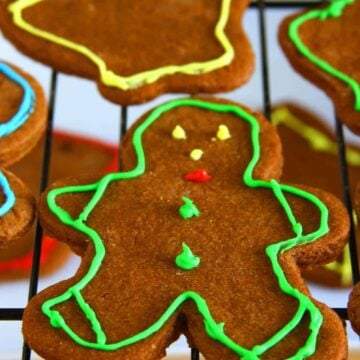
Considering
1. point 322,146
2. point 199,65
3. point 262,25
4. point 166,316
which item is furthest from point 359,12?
point 166,316

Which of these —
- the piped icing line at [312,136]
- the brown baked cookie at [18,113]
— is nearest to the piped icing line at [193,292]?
the brown baked cookie at [18,113]

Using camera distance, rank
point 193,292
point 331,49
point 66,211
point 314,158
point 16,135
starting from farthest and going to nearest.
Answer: point 314,158 → point 331,49 → point 16,135 → point 66,211 → point 193,292

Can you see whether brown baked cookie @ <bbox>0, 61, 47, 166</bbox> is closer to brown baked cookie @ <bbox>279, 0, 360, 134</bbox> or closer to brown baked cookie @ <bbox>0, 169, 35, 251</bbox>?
brown baked cookie @ <bbox>0, 169, 35, 251</bbox>

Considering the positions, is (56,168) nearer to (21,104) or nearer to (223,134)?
(21,104)

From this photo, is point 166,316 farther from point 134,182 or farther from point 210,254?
point 134,182

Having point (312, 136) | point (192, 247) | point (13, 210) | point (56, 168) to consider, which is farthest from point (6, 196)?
point (312, 136)

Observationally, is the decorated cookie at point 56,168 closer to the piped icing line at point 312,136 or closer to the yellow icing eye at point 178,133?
the piped icing line at point 312,136
